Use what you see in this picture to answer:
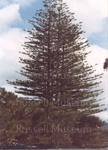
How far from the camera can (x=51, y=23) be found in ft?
127

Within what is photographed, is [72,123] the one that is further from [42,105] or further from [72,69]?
[72,69]

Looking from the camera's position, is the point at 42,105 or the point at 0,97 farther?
the point at 42,105

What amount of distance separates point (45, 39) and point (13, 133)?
1757 centimetres

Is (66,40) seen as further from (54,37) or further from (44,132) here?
(44,132)

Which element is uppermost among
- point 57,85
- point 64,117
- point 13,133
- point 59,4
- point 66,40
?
point 59,4

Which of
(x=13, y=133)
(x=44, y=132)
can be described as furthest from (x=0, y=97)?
(x=44, y=132)

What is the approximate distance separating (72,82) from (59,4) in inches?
367

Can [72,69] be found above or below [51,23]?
below

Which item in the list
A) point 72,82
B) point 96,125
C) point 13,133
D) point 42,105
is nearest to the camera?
point 13,133

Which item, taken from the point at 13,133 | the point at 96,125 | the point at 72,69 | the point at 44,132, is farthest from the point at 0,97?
the point at 72,69

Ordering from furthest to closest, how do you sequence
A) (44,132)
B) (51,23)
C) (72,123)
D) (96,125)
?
(51,23), (96,125), (72,123), (44,132)

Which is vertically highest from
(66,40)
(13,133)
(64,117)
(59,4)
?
(59,4)

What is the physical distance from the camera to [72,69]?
122ft

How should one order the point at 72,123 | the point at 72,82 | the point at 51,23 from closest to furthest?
the point at 72,123
the point at 72,82
the point at 51,23
